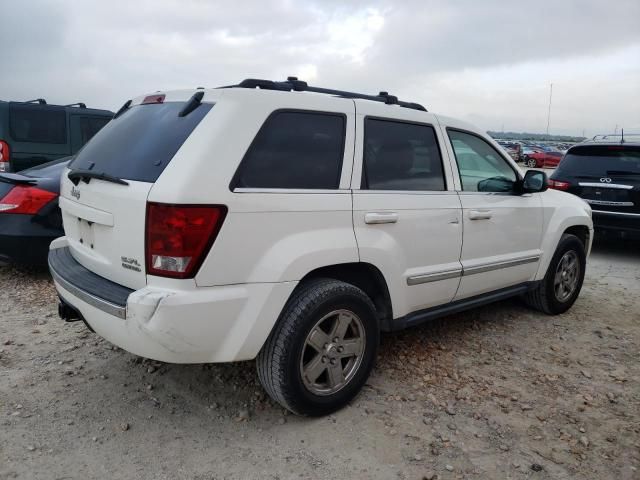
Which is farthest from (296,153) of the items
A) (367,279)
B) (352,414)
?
(352,414)

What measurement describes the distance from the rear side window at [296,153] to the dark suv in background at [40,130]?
711 cm

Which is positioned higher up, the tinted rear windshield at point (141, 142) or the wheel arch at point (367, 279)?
the tinted rear windshield at point (141, 142)

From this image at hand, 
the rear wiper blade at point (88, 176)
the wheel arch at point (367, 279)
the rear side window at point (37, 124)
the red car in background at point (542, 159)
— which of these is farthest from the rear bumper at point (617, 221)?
the red car in background at point (542, 159)

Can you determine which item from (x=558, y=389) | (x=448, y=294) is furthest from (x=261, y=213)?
(x=558, y=389)

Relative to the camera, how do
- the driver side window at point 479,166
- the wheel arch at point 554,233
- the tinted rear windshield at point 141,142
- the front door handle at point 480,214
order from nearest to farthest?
1. the tinted rear windshield at point 141,142
2. the front door handle at point 480,214
3. the driver side window at point 479,166
4. the wheel arch at point 554,233

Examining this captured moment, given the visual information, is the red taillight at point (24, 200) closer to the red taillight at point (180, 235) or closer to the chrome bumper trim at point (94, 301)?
the chrome bumper trim at point (94, 301)

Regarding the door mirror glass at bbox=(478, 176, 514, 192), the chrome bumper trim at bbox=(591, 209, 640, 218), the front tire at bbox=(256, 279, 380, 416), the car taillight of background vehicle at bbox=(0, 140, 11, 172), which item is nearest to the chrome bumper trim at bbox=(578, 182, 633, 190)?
the chrome bumper trim at bbox=(591, 209, 640, 218)

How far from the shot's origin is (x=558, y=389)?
11.1 ft

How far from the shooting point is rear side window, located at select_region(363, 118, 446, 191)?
316 cm

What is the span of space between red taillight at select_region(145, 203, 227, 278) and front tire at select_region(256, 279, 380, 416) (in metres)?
0.58

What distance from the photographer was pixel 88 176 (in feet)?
9.30

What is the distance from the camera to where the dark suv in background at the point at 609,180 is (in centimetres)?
672

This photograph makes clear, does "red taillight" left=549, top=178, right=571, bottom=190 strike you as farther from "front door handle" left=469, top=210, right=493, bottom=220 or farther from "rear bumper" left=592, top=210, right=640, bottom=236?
"front door handle" left=469, top=210, right=493, bottom=220

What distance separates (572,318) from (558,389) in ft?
5.26
